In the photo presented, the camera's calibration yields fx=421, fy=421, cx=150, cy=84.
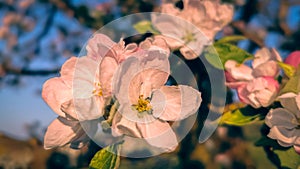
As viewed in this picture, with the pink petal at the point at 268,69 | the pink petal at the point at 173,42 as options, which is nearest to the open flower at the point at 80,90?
the pink petal at the point at 173,42

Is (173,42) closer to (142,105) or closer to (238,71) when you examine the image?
(238,71)

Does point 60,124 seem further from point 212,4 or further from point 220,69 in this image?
point 212,4

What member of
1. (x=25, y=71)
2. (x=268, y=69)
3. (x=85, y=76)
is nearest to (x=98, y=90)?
(x=85, y=76)

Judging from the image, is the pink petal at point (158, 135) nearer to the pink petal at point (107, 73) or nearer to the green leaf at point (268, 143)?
the pink petal at point (107, 73)

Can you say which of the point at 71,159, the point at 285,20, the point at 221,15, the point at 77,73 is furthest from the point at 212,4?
the point at 285,20

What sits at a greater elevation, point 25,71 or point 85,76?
point 85,76

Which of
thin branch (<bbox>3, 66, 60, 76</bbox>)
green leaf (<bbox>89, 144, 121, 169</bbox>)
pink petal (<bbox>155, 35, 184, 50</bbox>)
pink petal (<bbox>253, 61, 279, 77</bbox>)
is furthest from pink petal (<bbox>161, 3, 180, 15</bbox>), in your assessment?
thin branch (<bbox>3, 66, 60, 76</bbox>)

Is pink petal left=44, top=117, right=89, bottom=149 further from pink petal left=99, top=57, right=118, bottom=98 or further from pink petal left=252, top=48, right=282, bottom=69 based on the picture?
pink petal left=252, top=48, right=282, bottom=69
